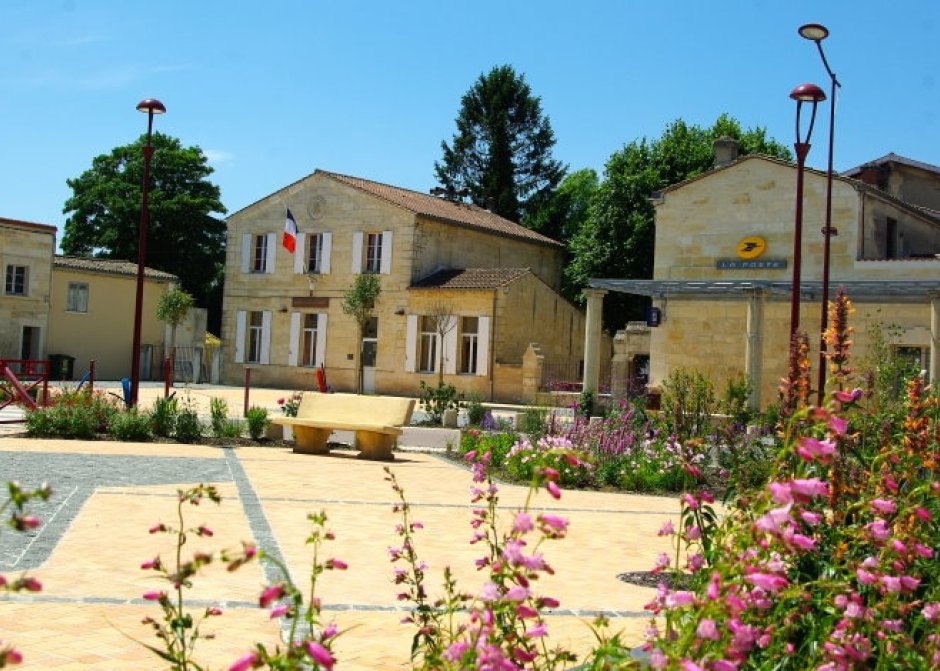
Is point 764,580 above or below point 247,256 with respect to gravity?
below

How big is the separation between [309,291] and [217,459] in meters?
25.8

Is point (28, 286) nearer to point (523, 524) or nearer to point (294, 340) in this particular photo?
point (294, 340)

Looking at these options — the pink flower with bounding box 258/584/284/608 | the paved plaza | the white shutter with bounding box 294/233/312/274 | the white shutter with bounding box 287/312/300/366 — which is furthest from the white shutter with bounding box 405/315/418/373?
the pink flower with bounding box 258/584/284/608

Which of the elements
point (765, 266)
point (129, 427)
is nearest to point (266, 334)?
point (765, 266)

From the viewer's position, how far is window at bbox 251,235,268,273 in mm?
41281

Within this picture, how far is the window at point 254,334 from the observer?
41188 mm

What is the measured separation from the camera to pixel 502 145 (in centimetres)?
5694

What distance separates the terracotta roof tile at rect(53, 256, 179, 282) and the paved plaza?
28441mm

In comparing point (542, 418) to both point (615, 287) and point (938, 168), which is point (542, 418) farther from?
point (938, 168)

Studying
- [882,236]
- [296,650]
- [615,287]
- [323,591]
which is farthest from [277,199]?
[296,650]

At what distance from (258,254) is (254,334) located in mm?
3042

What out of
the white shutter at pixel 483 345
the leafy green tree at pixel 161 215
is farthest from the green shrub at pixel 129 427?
the leafy green tree at pixel 161 215

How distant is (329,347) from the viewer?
127 feet

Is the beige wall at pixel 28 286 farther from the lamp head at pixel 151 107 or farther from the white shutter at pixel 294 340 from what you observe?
the lamp head at pixel 151 107
